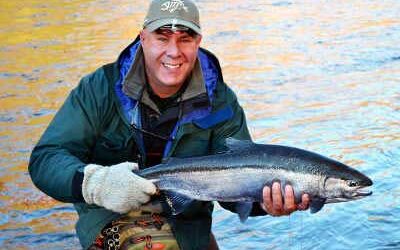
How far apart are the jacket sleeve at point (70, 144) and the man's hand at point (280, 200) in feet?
3.18

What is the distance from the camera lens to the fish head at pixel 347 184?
154 inches

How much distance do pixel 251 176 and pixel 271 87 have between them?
7.36 m

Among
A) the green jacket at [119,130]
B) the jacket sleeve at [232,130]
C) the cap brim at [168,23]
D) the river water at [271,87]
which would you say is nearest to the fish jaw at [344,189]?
the jacket sleeve at [232,130]

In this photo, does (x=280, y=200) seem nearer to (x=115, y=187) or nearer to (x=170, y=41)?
(x=115, y=187)

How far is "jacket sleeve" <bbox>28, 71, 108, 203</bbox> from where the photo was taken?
4.08m

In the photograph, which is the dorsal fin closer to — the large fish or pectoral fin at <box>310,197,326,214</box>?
the large fish

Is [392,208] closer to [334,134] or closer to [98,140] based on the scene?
[334,134]

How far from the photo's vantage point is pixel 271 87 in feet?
37.0

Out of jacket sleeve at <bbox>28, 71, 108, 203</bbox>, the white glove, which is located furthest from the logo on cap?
the white glove

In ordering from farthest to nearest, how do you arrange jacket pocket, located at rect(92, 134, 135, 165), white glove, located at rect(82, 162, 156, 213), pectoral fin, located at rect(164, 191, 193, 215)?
jacket pocket, located at rect(92, 134, 135, 165), pectoral fin, located at rect(164, 191, 193, 215), white glove, located at rect(82, 162, 156, 213)

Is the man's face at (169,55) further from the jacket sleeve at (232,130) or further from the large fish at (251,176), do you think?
the large fish at (251,176)

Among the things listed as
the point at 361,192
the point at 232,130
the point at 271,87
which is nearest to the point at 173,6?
the point at 232,130

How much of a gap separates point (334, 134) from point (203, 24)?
8574mm

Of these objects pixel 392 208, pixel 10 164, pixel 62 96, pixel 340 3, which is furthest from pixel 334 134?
pixel 340 3
